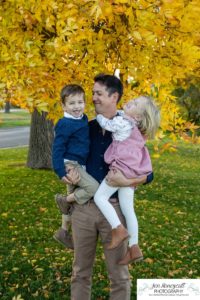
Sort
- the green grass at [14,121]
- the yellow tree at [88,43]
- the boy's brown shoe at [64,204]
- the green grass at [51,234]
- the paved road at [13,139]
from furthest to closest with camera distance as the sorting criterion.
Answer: the green grass at [14,121] < the paved road at [13,139] < the green grass at [51,234] < the boy's brown shoe at [64,204] < the yellow tree at [88,43]

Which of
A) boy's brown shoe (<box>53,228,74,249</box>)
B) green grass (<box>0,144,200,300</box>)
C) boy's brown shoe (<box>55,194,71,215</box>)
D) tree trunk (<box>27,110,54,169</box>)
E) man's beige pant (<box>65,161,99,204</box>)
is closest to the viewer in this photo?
man's beige pant (<box>65,161,99,204</box>)

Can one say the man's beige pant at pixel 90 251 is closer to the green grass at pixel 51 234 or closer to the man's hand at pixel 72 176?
the man's hand at pixel 72 176

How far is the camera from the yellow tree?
3.87 m

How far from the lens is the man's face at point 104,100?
377 centimetres

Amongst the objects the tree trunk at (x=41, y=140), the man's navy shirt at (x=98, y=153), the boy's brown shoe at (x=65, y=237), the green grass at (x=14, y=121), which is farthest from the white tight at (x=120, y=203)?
the green grass at (x=14, y=121)

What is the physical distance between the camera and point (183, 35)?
14.3 ft

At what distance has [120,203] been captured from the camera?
3764mm

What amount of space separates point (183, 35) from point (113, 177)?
1642 millimetres

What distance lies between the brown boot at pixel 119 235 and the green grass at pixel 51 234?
1.84 metres

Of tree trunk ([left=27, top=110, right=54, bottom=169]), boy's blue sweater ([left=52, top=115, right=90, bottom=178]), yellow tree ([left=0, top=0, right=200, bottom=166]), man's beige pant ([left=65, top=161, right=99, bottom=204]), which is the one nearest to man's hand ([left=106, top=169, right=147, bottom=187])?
man's beige pant ([left=65, top=161, right=99, bottom=204])

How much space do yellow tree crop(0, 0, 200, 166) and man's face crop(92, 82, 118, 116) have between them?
1.44 feet

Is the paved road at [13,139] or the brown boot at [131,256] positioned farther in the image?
the paved road at [13,139]

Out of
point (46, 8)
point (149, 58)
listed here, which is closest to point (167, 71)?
point (149, 58)

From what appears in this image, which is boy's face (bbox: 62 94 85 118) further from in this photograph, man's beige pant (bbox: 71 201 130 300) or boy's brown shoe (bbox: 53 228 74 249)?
boy's brown shoe (bbox: 53 228 74 249)
